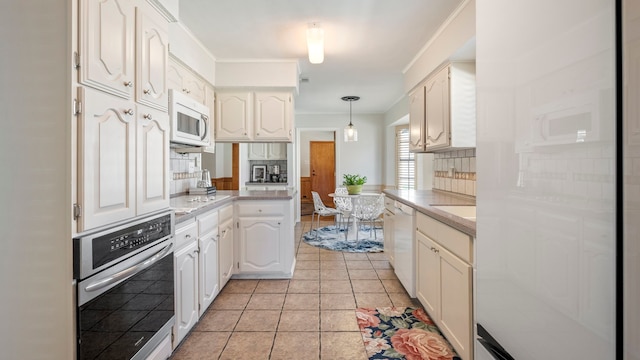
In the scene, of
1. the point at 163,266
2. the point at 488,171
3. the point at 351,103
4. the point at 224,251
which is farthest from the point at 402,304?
the point at 351,103

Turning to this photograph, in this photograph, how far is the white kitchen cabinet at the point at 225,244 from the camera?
2691 millimetres

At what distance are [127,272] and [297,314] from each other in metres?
1.45

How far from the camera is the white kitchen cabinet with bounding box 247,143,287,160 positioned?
6840 mm

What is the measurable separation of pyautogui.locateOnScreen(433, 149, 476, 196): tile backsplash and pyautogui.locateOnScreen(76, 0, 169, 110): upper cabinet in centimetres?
245

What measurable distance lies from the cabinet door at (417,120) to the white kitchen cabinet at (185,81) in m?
2.19

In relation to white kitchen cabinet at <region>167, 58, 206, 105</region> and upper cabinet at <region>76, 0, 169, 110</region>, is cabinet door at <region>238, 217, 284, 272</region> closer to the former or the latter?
white kitchen cabinet at <region>167, 58, 206, 105</region>

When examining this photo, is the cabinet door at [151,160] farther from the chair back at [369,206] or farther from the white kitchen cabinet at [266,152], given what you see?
the white kitchen cabinet at [266,152]

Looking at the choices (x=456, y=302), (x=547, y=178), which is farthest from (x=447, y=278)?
(x=547, y=178)

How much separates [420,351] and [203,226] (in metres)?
1.68

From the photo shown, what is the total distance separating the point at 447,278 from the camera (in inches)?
72.2

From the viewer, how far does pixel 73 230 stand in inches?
43.7
